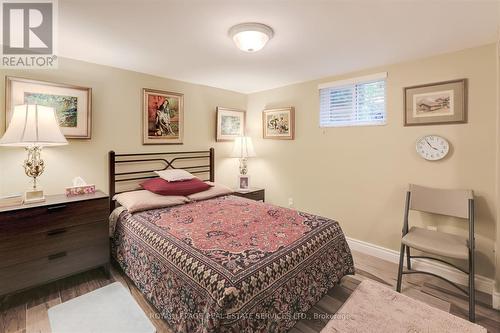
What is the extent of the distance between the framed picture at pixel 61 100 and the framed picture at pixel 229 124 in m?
1.81

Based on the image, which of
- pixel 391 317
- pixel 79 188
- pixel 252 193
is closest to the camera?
pixel 391 317

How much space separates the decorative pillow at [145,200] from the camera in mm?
2455

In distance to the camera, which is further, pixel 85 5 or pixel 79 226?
pixel 79 226

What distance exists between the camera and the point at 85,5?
163 cm

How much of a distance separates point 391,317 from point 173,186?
245 cm

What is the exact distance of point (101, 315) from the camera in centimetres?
188

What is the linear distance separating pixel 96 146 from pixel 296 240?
8.09ft

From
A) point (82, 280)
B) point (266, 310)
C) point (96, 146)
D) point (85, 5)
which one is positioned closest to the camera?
point (266, 310)

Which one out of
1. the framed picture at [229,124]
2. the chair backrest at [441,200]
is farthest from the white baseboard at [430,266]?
the framed picture at [229,124]

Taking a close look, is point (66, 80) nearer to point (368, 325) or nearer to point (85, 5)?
point (85, 5)

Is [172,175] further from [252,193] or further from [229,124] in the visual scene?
[229,124]

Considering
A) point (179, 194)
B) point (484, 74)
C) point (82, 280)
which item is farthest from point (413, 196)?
point (82, 280)

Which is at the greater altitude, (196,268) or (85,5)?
(85,5)

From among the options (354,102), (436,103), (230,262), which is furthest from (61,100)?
(436,103)
